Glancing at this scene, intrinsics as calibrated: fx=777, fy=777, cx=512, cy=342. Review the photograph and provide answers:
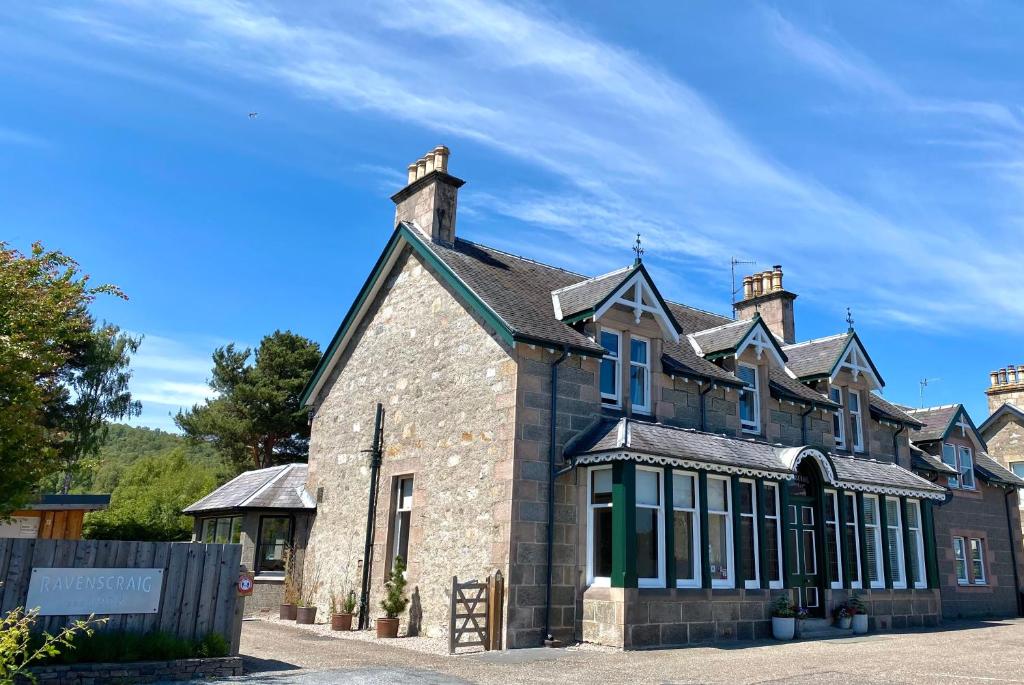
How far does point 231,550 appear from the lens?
11.8 m

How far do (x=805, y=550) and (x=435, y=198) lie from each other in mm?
12444

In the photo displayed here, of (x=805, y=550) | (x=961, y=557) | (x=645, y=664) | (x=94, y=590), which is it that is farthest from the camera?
(x=961, y=557)

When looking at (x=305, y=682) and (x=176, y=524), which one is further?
(x=176, y=524)

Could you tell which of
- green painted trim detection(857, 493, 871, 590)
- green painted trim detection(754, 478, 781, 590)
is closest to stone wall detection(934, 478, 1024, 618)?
green painted trim detection(857, 493, 871, 590)

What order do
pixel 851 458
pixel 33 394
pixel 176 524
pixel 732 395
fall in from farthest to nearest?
pixel 176 524 < pixel 851 458 < pixel 732 395 < pixel 33 394

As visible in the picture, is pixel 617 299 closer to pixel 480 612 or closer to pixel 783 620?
pixel 480 612

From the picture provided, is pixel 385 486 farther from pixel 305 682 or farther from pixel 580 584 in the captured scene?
pixel 305 682

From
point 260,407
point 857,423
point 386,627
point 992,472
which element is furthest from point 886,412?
point 260,407

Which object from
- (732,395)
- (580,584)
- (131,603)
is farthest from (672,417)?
(131,603)

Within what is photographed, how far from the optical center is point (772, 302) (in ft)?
87.7

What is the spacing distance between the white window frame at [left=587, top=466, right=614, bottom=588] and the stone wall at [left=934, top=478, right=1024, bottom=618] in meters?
15.1

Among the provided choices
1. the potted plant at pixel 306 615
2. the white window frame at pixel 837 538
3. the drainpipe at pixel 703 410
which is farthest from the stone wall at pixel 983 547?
the potted plant at pixel 306 615

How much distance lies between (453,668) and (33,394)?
750 cm

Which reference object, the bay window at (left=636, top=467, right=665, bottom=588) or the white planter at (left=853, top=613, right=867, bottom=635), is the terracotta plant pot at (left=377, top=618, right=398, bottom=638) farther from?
the white planter at (left=853, top=613, right=867, bottom=635)
